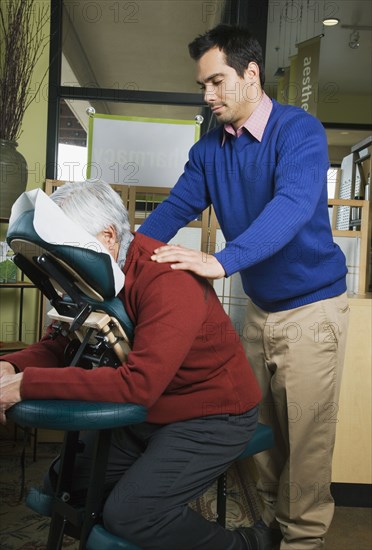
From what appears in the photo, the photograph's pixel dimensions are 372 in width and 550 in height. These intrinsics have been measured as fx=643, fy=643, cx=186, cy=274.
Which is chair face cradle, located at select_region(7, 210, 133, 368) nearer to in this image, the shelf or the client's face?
the client's face

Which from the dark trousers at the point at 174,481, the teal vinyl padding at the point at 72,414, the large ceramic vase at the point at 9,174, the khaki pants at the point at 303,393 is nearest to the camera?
the teal vinyl padding at the point at 72,414

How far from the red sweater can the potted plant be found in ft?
5.16

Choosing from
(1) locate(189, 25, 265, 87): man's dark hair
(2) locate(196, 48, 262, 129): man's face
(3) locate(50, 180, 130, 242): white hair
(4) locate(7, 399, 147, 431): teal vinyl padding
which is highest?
(1) locate(189, 25, 265, 87): man's dark hair

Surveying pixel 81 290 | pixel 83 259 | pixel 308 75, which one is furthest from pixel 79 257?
pixel 308 75

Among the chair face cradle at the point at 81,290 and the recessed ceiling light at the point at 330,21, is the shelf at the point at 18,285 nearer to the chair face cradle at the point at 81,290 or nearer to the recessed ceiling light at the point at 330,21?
the chair face cradle at the point at 81,290

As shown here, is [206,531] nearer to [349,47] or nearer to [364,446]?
[364,446]

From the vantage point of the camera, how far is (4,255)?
9.82 feet

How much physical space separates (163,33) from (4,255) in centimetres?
148

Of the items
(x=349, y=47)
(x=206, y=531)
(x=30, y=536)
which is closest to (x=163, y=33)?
(x=30, y=536)

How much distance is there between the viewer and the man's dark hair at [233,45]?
1.73 metres

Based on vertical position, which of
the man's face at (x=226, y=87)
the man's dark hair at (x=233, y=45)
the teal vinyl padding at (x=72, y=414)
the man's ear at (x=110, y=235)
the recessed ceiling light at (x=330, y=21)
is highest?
the recessed ceiling light at (x=330, y=21)

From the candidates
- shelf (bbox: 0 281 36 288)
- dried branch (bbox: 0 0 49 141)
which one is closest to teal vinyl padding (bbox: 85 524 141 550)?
shelf (bbox: 0 281 36 288)

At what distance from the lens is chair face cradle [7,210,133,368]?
1.21 meters

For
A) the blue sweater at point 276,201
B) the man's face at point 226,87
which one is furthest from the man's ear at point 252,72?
the blue sweater at point 276,201
